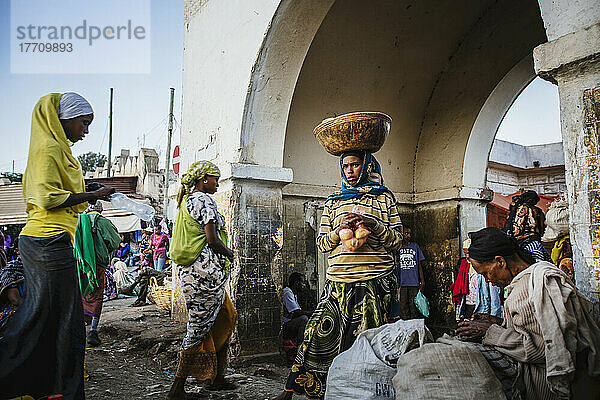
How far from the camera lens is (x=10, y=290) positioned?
3258mm

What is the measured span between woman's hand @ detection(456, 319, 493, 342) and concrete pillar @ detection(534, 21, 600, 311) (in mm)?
530

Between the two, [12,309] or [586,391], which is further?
[12,309]

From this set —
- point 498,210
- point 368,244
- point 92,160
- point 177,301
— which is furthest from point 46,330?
point 92,160

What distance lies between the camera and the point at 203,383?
383 centimetres

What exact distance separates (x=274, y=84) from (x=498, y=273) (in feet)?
10.7

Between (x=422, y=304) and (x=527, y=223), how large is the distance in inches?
128

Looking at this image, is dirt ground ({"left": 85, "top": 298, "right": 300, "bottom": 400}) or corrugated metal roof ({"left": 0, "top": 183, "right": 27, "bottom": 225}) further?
corrugated metal roof ({"left": 0, "top": 183, "right": 27, "bottom": 225})

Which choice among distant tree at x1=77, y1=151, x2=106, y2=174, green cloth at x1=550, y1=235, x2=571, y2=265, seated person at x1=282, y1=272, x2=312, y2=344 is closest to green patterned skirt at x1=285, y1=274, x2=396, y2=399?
seated person at x1=282, y1=272, x2=312, y2=344

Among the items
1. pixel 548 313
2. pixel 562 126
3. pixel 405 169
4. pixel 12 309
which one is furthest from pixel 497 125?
pixel 12 309

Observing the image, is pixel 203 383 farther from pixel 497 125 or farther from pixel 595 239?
Result: pixel 497 125

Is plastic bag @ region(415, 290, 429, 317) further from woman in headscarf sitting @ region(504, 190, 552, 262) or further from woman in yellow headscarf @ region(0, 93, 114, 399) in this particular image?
woman in yellow headscarf @ region(0, 93, 114, 399)

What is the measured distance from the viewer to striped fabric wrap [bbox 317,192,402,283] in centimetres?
300

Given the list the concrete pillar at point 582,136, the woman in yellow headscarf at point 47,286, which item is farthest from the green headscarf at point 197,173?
the concrete pillar at point 582,136

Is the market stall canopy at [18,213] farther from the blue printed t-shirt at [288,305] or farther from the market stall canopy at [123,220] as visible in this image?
the blue printed t-shirt at [288,305]
